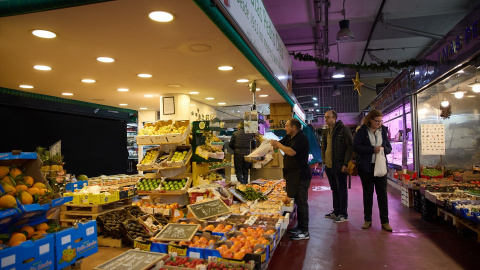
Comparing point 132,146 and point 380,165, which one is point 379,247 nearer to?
point 380,165

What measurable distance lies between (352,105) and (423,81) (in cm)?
1481

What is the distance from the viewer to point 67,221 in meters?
5.55

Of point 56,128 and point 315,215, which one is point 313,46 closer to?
point 315,215

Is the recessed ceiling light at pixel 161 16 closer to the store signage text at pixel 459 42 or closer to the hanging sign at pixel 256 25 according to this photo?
the hanging sign at pixel 256 25

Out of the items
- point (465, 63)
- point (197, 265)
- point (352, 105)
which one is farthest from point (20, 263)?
point (352, 105)

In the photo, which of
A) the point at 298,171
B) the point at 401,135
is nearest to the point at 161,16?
the point at 298,171

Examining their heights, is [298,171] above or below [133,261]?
above

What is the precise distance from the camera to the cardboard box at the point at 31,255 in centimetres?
222

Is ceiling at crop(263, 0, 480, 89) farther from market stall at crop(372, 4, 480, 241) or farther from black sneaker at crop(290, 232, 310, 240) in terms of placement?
black sneaker at crop(290, 232, 310, 240)

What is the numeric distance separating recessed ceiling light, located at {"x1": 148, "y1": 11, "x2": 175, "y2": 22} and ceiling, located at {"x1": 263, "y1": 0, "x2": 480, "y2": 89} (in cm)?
660

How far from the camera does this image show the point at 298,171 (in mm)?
4844

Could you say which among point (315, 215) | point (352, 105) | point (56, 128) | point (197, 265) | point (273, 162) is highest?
point (352, 105)

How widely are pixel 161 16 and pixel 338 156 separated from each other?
4.12 m

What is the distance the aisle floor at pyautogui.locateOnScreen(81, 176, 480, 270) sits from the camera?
387 centimetres
